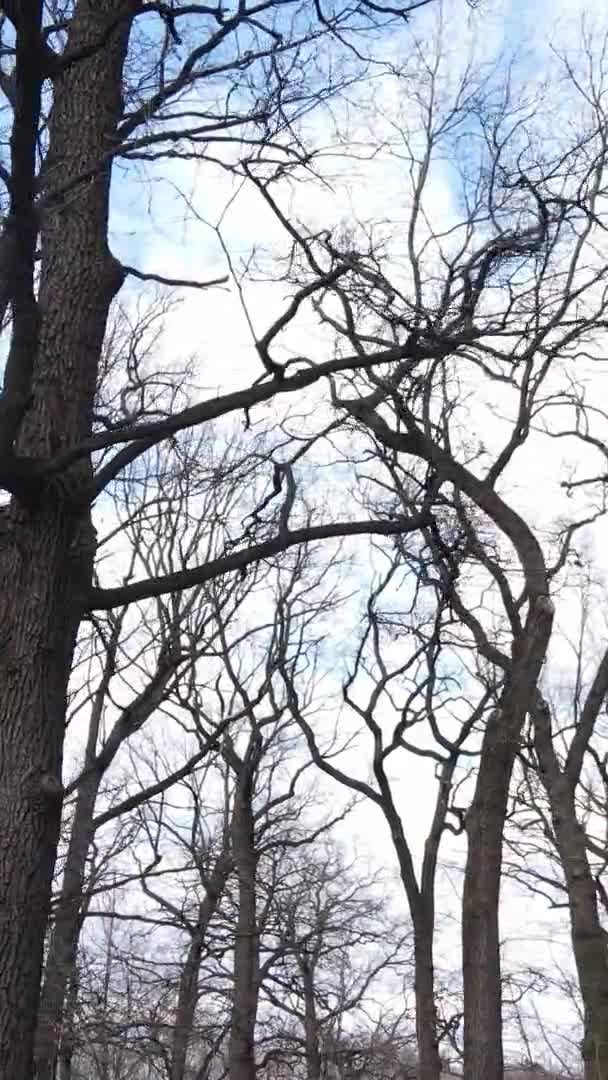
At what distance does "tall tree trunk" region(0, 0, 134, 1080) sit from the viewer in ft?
14.9

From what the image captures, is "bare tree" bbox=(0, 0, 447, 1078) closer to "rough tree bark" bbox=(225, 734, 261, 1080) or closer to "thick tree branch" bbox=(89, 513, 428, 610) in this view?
"thick tree branch" bbox=(89, 513, 428, 610)

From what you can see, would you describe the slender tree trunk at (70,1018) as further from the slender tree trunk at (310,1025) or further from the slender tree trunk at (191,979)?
the slender tree trunk at (310,1025)

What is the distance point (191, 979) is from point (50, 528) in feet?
39.3

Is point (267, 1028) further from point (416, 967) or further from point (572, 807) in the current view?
point (572, 807)

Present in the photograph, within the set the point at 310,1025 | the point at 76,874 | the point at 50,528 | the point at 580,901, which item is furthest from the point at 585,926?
the point at 310,1025

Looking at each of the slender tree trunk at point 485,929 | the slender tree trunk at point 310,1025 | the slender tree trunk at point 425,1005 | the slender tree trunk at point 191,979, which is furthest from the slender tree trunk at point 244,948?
the slender tree trunk at point 485,929

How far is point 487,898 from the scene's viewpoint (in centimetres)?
1004

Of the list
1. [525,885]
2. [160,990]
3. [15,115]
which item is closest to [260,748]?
[160,990]

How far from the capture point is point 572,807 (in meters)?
13.1

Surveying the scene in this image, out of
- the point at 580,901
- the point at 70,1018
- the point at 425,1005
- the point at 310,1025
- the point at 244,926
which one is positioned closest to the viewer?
the point at 70,1018

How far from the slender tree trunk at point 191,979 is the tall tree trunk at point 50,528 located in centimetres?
1044

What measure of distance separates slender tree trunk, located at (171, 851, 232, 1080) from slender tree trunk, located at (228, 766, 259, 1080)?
1.17ft

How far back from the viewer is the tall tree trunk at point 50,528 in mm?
4551

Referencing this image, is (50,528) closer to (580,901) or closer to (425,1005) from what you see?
(580,901)
